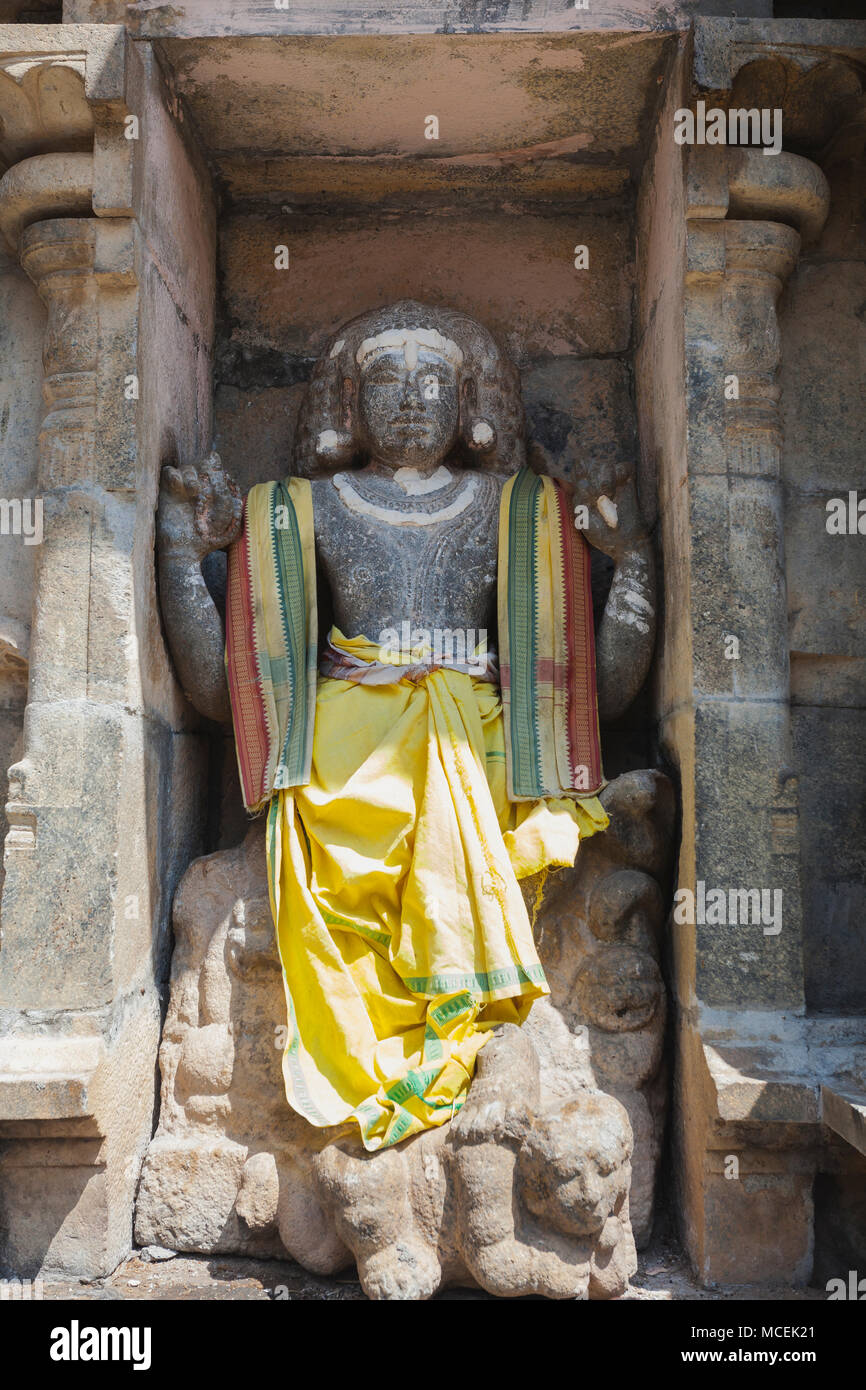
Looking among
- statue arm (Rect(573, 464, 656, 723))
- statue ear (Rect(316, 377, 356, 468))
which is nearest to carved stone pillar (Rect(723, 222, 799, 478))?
statue arm (Rect(573, 464, 656, 723))

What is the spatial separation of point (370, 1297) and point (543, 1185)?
1.71 ft

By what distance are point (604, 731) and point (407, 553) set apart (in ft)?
3.03

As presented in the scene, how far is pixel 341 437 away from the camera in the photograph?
4828 mm

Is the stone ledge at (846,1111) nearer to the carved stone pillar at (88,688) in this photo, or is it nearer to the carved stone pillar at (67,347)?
the carved stone pillar at (88,688)

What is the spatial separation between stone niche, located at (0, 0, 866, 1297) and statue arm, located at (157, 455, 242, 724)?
0.28ft

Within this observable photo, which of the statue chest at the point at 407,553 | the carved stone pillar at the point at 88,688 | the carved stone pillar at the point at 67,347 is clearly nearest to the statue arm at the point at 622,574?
the statue chest at the point at 407,553

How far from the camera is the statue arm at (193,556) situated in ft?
14.5

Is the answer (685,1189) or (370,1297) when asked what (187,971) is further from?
(685,1189)

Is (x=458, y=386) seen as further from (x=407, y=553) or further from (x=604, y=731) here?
(x=604, y=731)

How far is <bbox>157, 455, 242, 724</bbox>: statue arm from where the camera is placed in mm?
4434

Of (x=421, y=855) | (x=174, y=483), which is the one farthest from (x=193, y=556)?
(x=421, y=855)

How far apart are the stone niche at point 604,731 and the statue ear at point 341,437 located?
1.50ft

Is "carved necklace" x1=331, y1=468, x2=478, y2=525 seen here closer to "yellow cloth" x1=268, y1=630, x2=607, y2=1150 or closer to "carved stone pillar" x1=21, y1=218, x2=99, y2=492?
"yellow cloth" x1=268, y1=630, x2=607, y2=1150

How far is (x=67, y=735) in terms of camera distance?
161 inches
